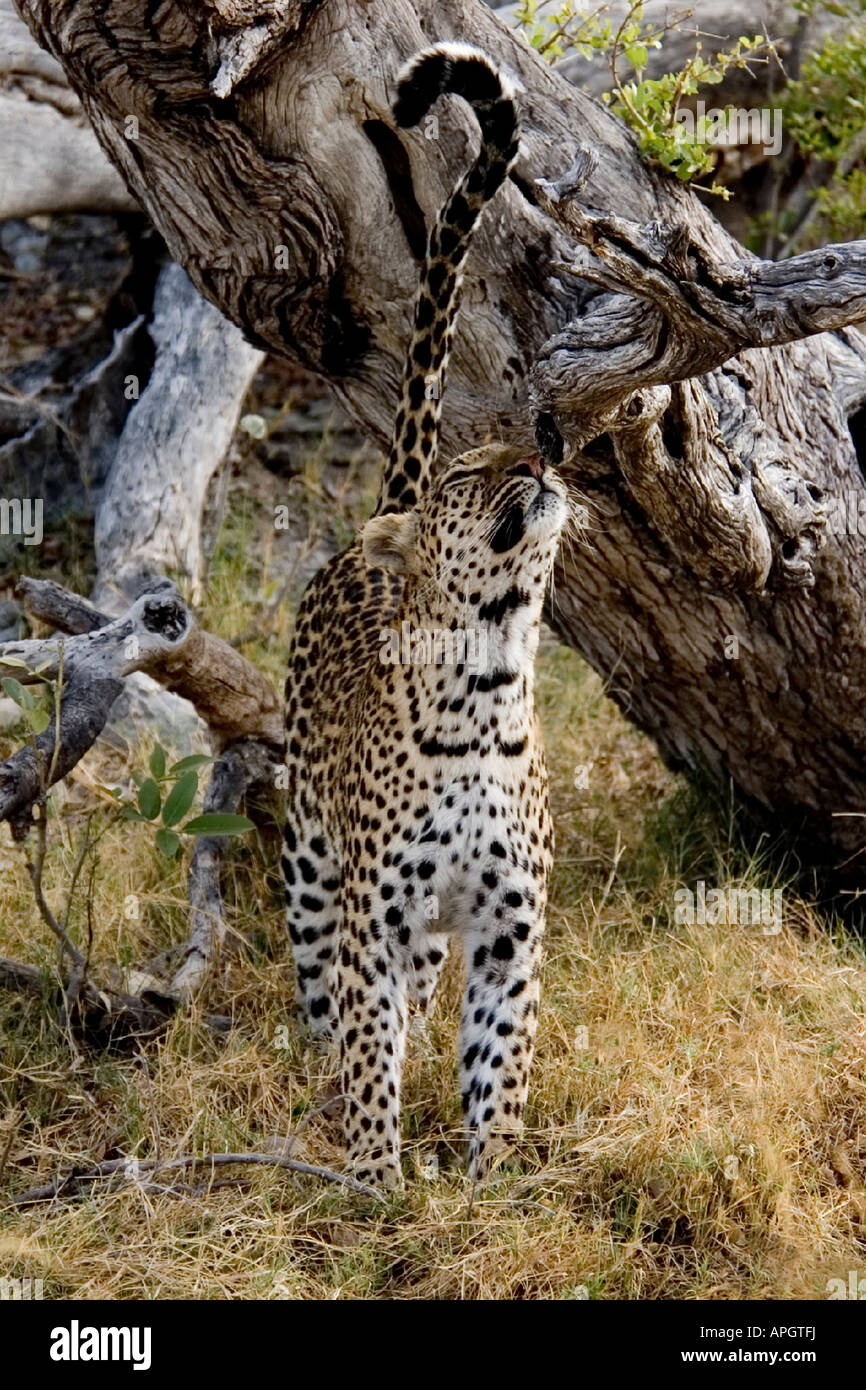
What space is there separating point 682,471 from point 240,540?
12.4ft

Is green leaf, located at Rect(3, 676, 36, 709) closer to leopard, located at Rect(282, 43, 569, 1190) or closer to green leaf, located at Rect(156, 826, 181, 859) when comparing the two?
green leaf, located at Rect(156, 826, 181, 859)

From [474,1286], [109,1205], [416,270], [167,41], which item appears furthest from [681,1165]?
[167,41]

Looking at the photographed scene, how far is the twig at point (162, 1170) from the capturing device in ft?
14.6

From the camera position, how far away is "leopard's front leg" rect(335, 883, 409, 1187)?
181 inches

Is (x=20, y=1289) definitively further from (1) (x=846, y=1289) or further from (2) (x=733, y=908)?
(2) (x=733, y=908)

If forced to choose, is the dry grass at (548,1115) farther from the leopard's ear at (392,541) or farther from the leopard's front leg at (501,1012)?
the leopard's ear at (392,541)

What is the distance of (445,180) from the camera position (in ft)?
16.8

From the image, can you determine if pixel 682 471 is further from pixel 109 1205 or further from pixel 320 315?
pixel 109 1205

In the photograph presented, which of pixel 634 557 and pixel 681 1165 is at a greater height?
pixel 634 557

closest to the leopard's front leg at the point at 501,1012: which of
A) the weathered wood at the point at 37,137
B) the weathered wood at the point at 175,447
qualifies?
the weathered wood at the point at 175,447

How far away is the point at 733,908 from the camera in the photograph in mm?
5824

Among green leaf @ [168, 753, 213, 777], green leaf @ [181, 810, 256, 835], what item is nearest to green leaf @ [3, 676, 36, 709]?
green leaf @ [168, 753, 213, 777]

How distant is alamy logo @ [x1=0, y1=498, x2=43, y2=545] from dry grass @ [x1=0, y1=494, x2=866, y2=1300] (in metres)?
2.21
